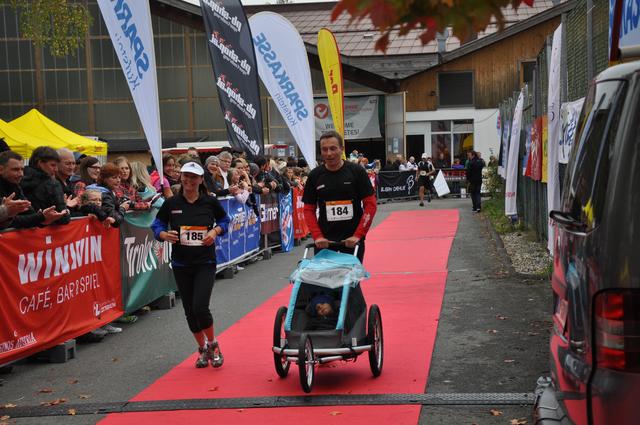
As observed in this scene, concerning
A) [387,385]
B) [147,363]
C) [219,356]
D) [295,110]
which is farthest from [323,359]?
[295,110]

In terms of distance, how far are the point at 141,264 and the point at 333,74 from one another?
12.2 m

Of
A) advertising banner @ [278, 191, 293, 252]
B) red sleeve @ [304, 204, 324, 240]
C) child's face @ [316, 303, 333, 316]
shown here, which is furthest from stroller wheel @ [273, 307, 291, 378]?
advertising banner @ [278, 191, 293, 252]

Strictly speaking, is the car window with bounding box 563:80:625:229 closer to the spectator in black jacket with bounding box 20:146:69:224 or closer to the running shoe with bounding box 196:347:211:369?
the running shoe with bounding box 196:347:211:369

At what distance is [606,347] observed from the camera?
3.50 m

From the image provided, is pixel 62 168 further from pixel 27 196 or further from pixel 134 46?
pixel 134 46

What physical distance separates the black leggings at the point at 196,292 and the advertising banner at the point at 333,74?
46.6 ft

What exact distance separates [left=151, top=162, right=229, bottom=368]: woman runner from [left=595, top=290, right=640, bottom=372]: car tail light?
5.18 m

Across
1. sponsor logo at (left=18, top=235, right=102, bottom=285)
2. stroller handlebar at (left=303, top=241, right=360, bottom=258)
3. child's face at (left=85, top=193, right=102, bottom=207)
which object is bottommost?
sponsor logo at (left=18, top=235, right=102, bottom=285)

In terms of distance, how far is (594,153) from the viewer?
3863 millimetres

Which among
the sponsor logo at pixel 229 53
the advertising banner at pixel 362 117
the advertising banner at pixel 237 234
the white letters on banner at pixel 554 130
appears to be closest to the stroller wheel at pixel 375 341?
the white letters on banner at pixel 554 130

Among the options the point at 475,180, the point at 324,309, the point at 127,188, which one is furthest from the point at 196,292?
the point at 475,180

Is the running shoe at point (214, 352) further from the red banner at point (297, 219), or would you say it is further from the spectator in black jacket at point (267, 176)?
the red banner at point (297, 219)

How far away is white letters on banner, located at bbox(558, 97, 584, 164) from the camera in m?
9.80

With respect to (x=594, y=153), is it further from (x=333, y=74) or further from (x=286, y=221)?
(x=333, y=74)
